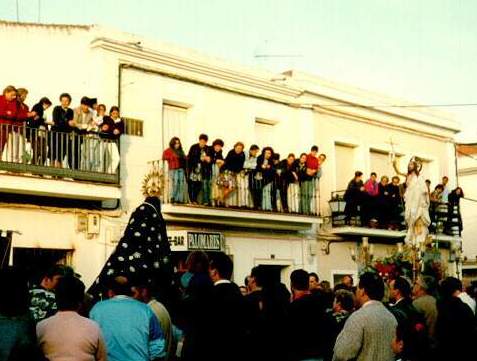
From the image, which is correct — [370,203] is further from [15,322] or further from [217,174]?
[15,322]

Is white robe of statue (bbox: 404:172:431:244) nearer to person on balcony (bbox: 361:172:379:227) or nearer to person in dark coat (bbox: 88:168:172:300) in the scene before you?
person on balcony (bbox: 361:172:379:227)

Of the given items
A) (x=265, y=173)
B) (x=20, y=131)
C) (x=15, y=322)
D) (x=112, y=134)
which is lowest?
(x=15, y=322)

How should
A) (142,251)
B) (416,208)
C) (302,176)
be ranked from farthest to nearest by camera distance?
(302,176)
(416,208)
(142,251)

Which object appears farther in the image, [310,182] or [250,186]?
[310,182]

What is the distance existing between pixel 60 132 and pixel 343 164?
9710 millimetres

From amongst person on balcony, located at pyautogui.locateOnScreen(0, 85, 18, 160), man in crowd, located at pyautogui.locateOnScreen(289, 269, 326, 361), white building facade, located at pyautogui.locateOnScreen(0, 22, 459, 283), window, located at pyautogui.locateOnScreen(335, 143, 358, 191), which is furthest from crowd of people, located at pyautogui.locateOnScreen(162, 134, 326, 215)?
man in crowd, located at pyautogui.locateOnScreen(289, 269, 326, 361)

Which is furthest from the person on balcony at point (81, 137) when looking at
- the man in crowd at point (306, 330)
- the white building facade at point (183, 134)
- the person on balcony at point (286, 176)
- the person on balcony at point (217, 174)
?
the man in crowd at point (306, 330)

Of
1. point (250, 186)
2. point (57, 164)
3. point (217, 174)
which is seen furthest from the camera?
point (250, 186)

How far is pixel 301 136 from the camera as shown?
21.1 meters

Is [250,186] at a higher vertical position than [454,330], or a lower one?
higher

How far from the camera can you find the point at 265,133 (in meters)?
20.7

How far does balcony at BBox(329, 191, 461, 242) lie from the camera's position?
21.2m

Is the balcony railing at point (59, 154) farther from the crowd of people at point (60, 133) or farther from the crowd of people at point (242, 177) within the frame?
the crowd of people at point (242, 177)

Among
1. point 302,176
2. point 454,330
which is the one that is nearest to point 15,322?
point 454,330
